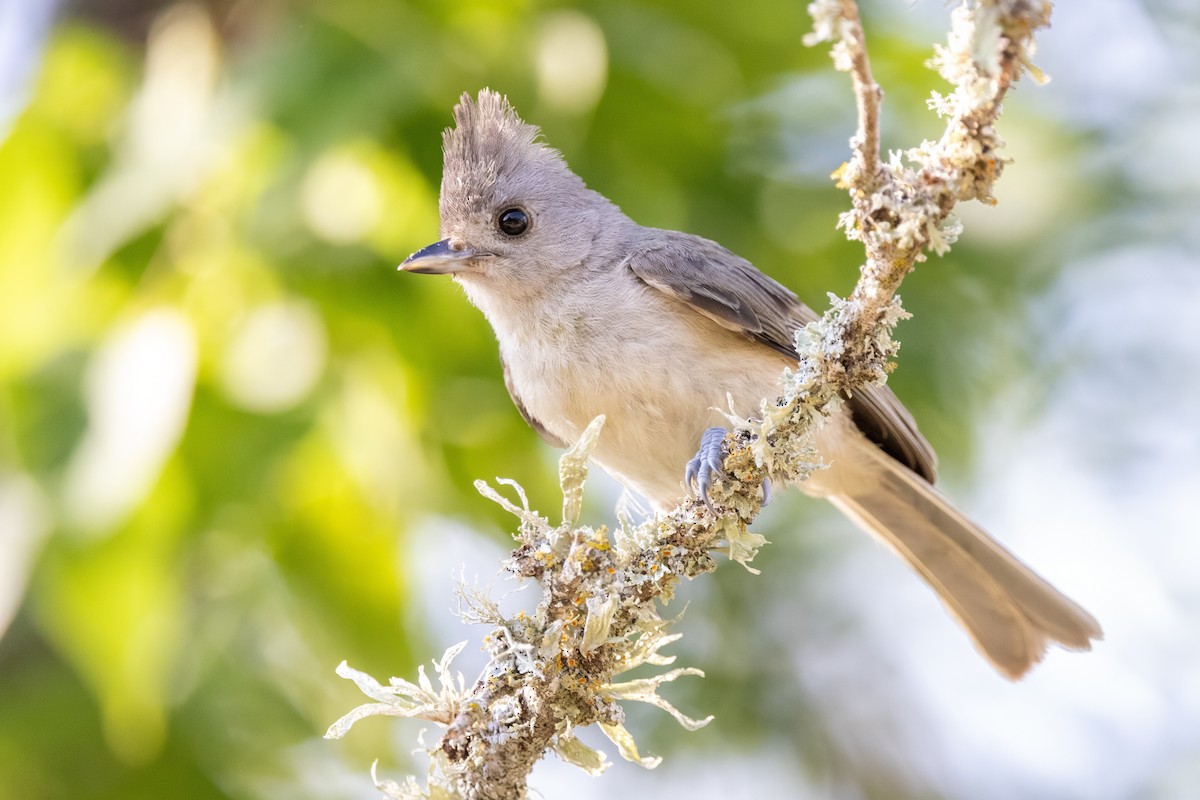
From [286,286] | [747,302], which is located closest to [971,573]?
[747,302]

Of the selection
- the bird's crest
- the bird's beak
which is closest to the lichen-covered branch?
the bird's beak

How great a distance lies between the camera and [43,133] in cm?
338

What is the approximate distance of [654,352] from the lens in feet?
10.6

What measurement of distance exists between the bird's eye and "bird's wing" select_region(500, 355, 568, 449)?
383 millimetres

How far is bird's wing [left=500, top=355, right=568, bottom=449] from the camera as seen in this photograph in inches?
139

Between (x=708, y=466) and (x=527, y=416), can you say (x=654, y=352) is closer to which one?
(x=527, y=416)

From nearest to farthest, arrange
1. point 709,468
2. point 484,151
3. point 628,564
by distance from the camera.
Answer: point 628,564
point 709,468
point 484,151

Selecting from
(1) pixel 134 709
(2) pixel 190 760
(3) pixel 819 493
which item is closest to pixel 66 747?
(2) pixel 190 760

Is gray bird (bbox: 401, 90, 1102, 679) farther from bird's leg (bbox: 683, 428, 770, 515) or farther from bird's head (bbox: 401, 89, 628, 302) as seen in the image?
bird's leg (bbox: 683, 428, 770, 515)

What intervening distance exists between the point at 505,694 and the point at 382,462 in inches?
48.9

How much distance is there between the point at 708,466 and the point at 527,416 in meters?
1.21

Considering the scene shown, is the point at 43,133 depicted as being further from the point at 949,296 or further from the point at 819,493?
the point at 949,296

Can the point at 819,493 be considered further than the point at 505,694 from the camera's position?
Yes

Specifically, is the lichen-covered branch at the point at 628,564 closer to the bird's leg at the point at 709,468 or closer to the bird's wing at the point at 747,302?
the bird's leg at the point at 709,468
